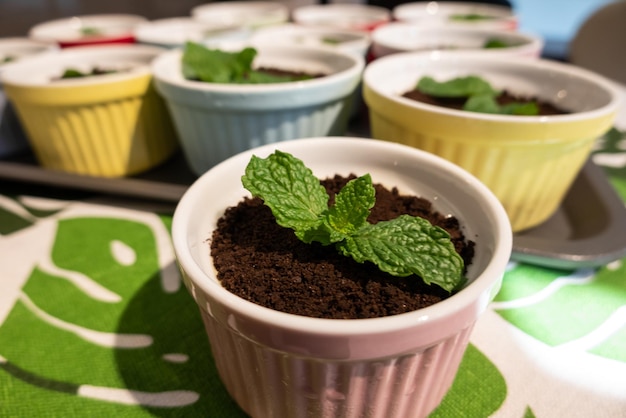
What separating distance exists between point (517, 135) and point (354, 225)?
337 mm

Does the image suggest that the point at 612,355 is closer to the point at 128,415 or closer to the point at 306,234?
the point at 306,234

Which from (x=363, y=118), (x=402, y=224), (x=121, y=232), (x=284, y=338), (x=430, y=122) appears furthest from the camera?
(x=363, y=118)

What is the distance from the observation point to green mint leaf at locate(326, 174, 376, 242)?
54cm

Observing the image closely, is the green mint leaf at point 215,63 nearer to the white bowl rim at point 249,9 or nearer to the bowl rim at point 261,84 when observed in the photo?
the bowl rim at point 261,84

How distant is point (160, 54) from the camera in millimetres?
1131

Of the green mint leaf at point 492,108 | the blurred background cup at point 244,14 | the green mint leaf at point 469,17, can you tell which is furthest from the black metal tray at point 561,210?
the green mint leaf at point 469,17

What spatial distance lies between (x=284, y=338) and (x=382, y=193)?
30cm

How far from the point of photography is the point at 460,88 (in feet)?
2.97

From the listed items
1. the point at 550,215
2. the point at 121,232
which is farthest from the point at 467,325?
the point at 121,232

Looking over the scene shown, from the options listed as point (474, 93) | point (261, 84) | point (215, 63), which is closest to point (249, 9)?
point (215, 63)

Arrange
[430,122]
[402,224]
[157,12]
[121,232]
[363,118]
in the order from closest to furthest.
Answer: [402,224]
[430,122]
[121,232]
[363,118]
[157,12]

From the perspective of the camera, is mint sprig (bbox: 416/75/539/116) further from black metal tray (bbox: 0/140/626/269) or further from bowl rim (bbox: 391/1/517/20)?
bowl rim (bbox: 391/1/517/20)

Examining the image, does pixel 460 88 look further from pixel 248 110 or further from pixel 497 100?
pixel 248 110

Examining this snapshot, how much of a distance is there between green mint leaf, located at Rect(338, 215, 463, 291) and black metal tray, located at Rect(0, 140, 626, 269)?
0.94 feet
